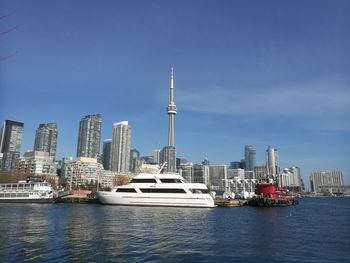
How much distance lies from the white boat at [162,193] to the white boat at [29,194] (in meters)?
29.4

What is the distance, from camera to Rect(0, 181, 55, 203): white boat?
336 feet

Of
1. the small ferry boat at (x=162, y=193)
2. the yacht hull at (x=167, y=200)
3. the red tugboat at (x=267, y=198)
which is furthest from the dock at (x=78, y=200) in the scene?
the red tugboat at (x=267, y=198)

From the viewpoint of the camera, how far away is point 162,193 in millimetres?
84062

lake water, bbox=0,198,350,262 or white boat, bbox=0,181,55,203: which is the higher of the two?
white boat, bbox=0,181,55,203

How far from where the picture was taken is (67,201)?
4611 inches

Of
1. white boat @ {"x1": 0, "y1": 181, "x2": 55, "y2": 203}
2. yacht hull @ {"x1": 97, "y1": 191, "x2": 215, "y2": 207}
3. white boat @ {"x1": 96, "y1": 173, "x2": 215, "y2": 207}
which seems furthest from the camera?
white boat @ {"x1": 0, "y1": 181, "x2": 55, "y2": 203}

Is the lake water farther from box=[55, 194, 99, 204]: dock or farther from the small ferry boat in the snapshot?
box=[55, 194, 99, 204]: dock

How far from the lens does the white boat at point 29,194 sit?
102m

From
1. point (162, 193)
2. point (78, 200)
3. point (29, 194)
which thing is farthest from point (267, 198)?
point (29, 194)

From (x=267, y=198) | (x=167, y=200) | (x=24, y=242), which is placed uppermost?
(x=267, y=198)

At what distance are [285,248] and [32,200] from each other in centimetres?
8987

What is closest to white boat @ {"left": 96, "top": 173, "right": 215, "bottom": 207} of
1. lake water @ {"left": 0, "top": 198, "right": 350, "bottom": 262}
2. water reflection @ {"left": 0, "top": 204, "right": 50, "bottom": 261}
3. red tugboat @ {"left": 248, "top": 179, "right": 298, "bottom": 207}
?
red tugboat @ {"left": 248, "top": 179, "right": 298, "bottom": 207}

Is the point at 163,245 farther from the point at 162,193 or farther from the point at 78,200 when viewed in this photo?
the point at 78,200

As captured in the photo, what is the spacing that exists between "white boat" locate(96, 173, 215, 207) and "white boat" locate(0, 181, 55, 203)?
96.4 feet
